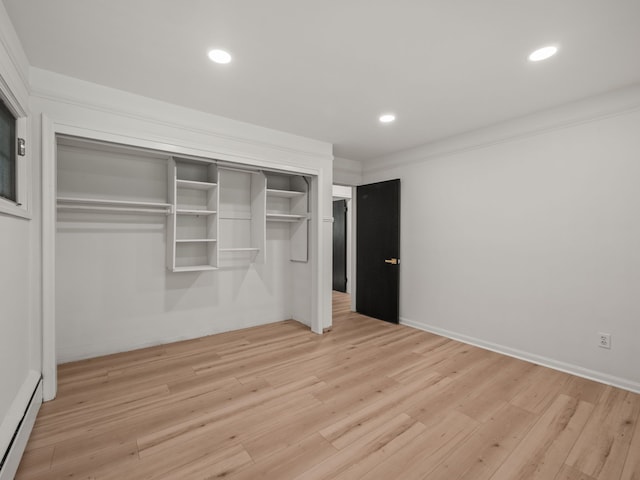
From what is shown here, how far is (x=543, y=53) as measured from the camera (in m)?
2.08

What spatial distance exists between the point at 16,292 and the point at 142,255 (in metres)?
1.43

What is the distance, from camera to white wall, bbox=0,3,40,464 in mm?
1665

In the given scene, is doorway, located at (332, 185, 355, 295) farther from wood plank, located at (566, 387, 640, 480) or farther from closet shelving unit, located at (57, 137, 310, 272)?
wood plank, located at (566, 387, 640, 480)

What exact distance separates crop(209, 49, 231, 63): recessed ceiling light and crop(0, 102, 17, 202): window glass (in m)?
1.30

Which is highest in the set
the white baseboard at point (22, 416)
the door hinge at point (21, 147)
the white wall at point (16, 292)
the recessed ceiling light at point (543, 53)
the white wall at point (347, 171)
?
the recessed ceiling light at point (543, 53)

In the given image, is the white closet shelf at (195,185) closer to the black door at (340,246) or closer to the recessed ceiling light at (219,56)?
the recessed ceiling light at (219,56)

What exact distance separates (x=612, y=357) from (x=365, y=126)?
3.16 meters

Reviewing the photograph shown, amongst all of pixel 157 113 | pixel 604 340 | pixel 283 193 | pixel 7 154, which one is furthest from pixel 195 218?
pixel 604 340

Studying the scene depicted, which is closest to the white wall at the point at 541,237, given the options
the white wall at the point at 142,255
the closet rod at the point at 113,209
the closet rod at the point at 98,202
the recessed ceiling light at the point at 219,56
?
the white wall at the point at 142,255

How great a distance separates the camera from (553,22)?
1781 millimetres

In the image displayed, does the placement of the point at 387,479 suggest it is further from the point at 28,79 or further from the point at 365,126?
the point at 28,79

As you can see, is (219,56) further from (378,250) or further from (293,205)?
(378,250)

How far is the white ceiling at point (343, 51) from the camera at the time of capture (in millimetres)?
1701

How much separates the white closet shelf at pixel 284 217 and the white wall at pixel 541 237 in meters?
1.63
